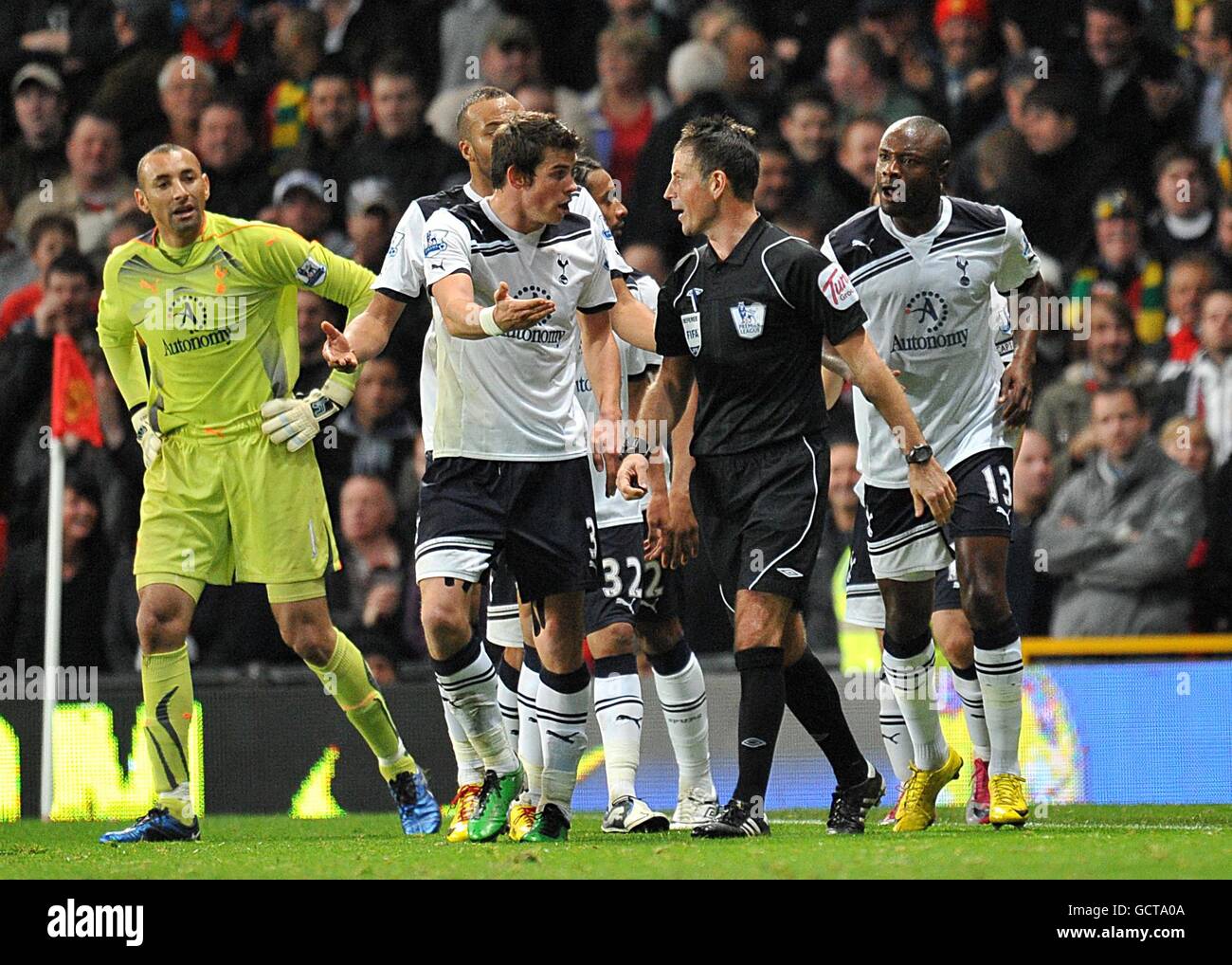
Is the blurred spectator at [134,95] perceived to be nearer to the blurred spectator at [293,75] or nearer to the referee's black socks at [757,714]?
the blurred spectator at [293,75]

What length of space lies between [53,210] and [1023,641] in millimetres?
7834

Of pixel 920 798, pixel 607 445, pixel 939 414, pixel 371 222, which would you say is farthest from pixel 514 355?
pixel 371 222

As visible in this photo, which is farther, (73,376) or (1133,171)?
(1133,171)

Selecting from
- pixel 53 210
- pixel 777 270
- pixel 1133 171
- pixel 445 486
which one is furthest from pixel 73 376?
pixel 1133 171

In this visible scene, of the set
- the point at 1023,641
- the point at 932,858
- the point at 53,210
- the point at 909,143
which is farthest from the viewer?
the point at 53,210

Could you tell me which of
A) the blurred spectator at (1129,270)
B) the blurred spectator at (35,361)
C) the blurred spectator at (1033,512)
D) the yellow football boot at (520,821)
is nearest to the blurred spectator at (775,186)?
the blurred spectator at (1129,270)

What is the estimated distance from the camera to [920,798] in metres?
7.75

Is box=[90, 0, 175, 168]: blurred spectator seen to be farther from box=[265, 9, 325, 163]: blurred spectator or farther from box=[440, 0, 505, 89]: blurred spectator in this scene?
box=[440, 0, 505, 89]: blurred spectator

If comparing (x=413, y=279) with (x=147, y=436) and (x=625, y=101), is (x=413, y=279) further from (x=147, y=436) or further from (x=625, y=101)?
(x=625, y=101)

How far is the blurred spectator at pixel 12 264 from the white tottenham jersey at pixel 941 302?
7836 mm

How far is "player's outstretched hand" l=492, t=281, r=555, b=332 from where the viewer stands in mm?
6379

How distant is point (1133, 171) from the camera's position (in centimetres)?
1289

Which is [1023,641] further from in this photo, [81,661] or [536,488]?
[81,661]

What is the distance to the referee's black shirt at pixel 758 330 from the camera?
7.11m
